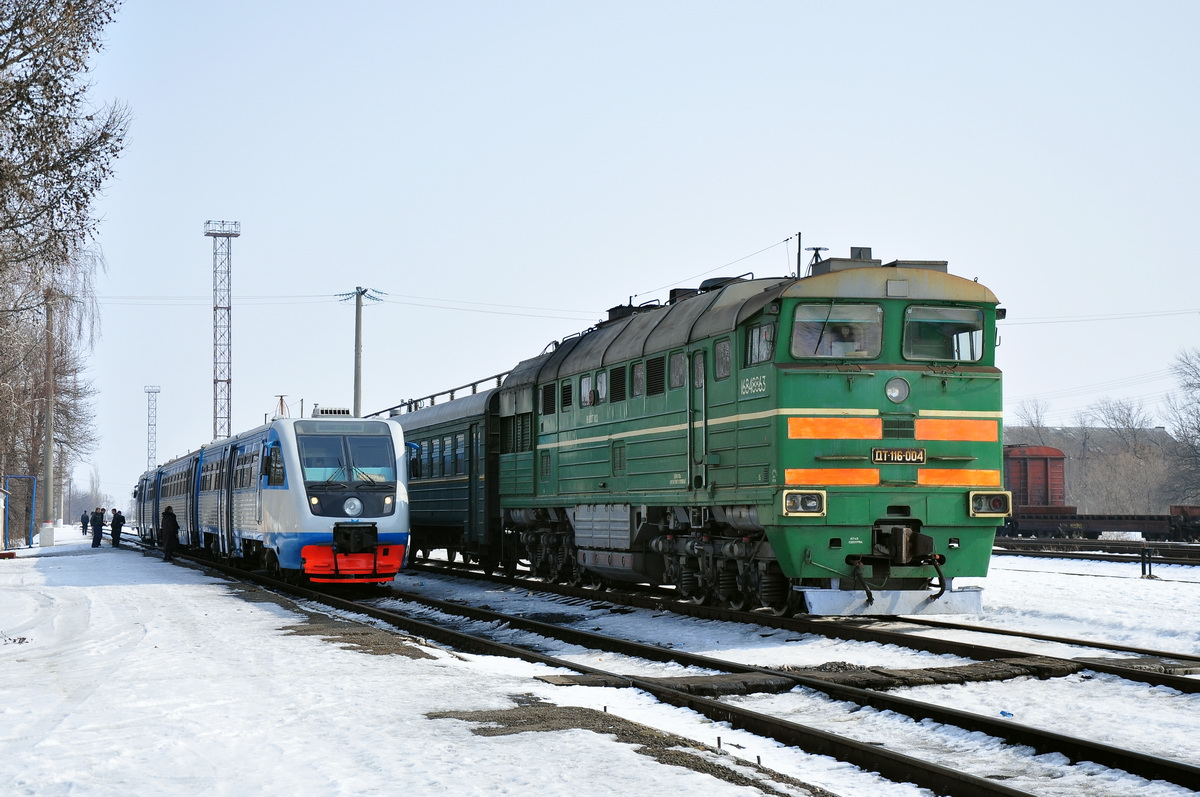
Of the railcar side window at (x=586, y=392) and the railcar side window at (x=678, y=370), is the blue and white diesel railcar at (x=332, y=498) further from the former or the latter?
the railcar side window at (x=678, y=370)

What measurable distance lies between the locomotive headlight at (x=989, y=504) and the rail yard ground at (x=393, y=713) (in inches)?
76.6

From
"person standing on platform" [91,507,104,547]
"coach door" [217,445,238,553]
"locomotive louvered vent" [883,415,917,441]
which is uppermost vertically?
"locomotive louvered vent" [883,415,917,441]

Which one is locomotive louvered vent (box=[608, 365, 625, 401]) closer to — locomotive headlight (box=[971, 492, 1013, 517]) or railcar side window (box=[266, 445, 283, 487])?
locomotive headlight (box=[971, 492, 1013, 517])

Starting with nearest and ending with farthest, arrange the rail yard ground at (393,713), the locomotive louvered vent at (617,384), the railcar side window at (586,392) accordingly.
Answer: the rail yard ground at (393,713), the locomotive louvered vent at (617,384), the railcar side window at (586,392)

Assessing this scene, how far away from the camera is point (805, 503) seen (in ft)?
45.5

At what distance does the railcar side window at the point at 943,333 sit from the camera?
1460 centimetres

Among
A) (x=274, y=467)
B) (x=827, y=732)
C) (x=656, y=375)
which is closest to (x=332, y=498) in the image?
(x=274, y=467)

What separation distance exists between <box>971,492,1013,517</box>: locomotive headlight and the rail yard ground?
195cm

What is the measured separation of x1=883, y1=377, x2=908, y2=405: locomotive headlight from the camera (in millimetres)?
14273

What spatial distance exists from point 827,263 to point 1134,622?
19.1 feet

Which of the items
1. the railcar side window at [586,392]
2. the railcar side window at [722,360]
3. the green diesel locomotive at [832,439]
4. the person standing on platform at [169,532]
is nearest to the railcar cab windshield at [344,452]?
the railcar side window at [586,392]

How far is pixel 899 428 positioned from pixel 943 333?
1.35 m

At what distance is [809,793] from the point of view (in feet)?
21.2

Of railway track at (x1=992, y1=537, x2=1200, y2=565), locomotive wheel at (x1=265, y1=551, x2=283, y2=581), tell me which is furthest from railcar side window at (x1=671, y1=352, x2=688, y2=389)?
railway track at (x1=992, y1=537, x2=1200, y2=565)
